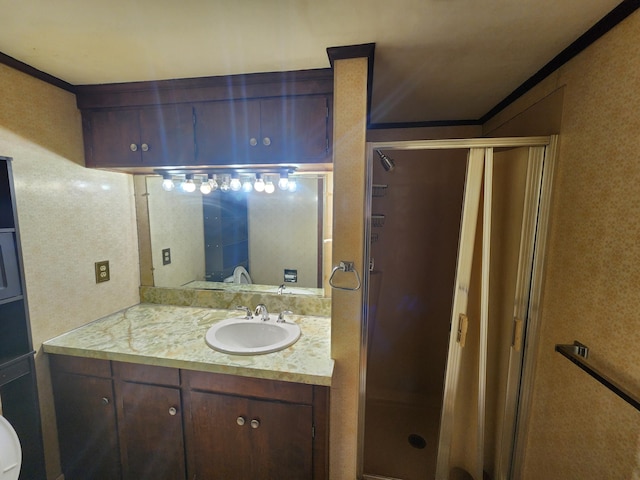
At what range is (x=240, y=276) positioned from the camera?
6.03 feet

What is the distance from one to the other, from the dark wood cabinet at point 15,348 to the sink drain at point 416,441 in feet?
6.92

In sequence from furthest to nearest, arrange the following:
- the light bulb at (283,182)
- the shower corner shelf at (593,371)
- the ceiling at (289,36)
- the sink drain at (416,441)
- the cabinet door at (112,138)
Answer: the sink drain at (416,441) → the light bulb at (283,182) → the cabinet door at (112,138) → the ceiling at (289,36) → the shower corner shelf at (593,371)

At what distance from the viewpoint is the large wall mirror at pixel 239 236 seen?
5.61 ft

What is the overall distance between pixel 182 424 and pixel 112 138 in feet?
5.17

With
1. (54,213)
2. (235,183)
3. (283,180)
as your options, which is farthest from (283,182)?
(54,213)

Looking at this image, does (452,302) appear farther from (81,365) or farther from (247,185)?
(81,365)

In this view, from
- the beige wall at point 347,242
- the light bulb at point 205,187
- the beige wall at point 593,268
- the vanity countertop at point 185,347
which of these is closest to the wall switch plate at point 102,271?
the vanity countertop at point 185,347

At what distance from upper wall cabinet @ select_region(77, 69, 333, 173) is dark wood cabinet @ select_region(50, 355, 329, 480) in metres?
1.08

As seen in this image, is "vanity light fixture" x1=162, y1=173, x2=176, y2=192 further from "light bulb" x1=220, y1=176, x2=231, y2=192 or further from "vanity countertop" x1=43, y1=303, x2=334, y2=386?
"vanity countertop" x1=43, y1=303, x2=334, y2=386

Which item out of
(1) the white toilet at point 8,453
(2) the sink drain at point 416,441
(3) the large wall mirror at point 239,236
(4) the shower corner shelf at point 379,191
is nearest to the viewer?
(1) the white toilet at point 8,453

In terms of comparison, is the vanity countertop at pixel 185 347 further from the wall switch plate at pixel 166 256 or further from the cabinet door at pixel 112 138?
the cabinet door at pixel 112 138

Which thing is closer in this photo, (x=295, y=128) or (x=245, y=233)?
(x=295, y=128)

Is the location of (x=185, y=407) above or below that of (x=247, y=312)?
below

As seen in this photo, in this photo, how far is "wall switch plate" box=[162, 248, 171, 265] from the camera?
192 cm
